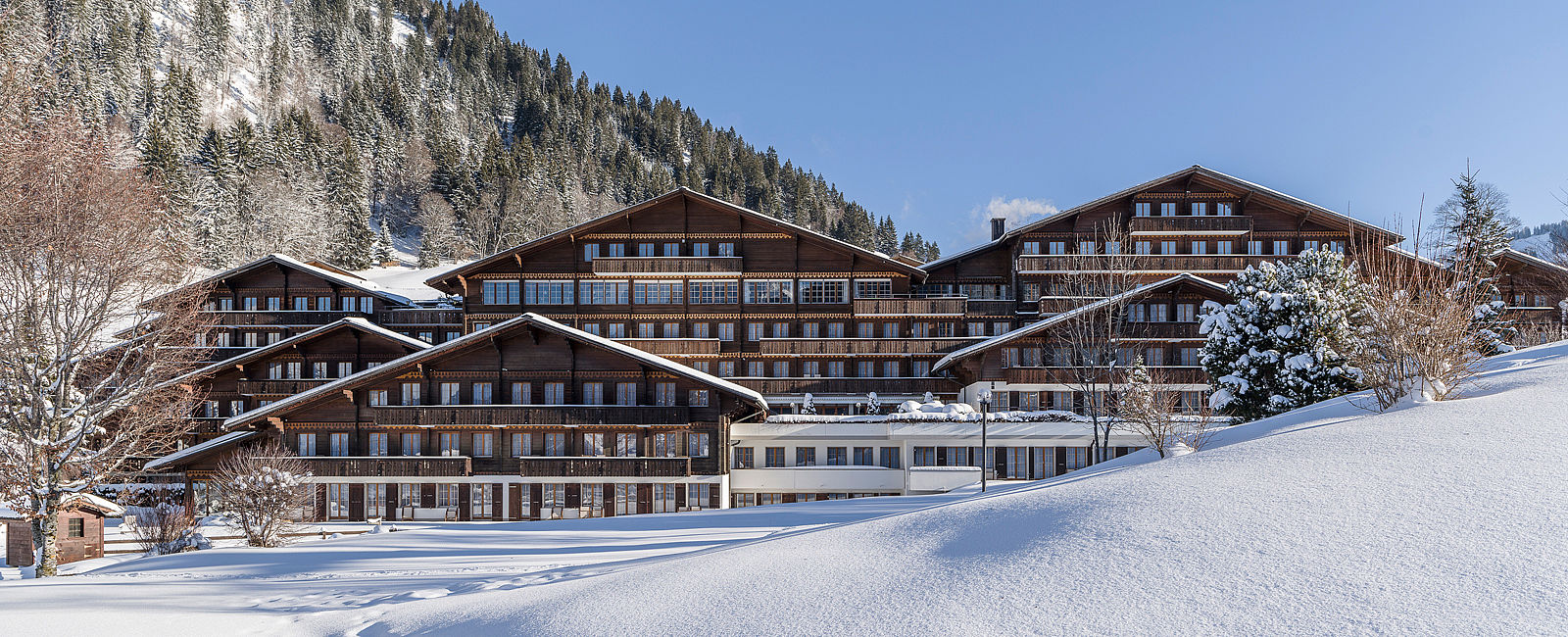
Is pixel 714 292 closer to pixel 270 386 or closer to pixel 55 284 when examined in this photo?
pixel 270 386

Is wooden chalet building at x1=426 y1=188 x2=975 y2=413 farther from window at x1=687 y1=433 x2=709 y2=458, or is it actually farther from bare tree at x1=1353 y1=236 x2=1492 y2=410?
bare tree at x1=1353 y1=236 x2=1492 y2=410

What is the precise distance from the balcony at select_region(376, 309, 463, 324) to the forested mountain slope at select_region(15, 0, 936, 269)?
2390 centimetres

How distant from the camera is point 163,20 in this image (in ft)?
505

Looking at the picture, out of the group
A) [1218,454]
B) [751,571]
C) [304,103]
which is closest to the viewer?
[751,571]

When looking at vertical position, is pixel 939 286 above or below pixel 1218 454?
above

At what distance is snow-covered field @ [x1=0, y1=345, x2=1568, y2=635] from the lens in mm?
7625

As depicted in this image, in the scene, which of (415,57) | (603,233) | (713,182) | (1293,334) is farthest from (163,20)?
(1293,334)

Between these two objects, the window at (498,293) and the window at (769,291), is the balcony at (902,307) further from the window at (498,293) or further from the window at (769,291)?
the window at (498,293)

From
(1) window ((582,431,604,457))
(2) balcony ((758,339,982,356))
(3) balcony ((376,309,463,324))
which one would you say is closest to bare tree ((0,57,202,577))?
(1) window ((582,431,604,457))

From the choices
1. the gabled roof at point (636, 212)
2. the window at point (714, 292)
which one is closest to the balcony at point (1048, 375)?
the gabled roof at point (636, 212)

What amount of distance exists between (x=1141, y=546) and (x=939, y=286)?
4776 centimetres

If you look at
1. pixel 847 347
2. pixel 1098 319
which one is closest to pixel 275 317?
pixel 847 347

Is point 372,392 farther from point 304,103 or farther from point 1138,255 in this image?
point 304,103

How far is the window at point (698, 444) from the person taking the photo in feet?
130
